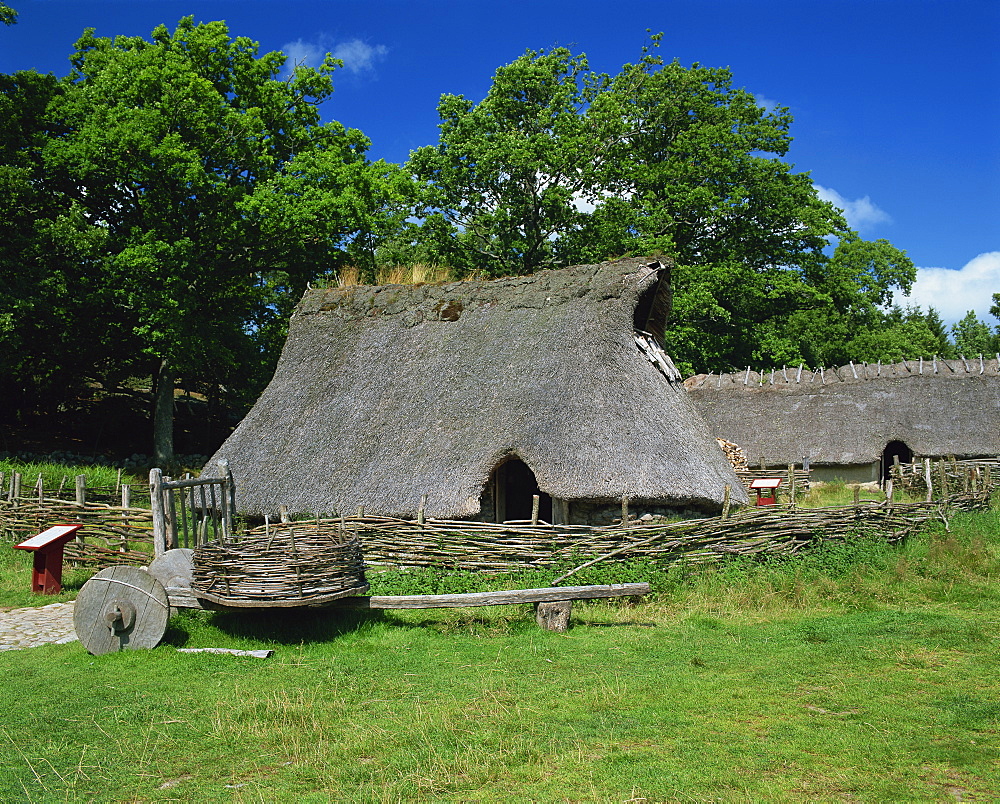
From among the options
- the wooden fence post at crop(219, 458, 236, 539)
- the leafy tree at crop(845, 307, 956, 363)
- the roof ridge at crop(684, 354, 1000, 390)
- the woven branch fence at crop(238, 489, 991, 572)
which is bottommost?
the woven branch fence at crop(238, 489, 991, 572)

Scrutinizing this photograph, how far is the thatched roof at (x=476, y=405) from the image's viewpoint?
41.5ft

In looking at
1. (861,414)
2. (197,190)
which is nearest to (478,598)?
(197,190)

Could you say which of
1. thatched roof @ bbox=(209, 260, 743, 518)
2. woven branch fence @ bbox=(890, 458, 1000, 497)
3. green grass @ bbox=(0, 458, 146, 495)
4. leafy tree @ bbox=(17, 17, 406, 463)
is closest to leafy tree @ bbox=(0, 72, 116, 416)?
leafy tree @ bbox=(17, 17, 406, 463)

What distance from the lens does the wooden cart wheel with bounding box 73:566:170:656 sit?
8.39 meters

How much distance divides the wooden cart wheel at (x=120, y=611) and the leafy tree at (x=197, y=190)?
14.6 m

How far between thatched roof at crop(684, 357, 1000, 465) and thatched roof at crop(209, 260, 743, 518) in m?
9.20

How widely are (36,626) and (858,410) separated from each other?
2296cm

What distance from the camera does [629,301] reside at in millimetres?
14781

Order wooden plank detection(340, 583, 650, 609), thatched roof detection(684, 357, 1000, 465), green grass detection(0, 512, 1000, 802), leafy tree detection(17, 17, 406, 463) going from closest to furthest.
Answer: green grass detection(0, 512, 1000, 802) < wooden plank detection(340, 583, 650, 609) < leafy tree detection(17, 17, 406, 463) < thatched roof detection(684, 357, 1000, 465)

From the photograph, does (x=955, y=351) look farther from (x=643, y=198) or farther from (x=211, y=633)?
(x=211, y=633)

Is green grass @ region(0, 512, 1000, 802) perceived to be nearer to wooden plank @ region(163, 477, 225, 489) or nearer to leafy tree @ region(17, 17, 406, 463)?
wooden plank @ region(163, 477, 225, 489)

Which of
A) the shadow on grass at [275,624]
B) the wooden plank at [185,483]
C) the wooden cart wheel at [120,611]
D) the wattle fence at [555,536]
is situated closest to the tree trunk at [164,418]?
the wattle fence at [555,536]

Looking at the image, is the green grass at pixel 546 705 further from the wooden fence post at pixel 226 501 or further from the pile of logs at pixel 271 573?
the wooden fence post at pixel 226 501

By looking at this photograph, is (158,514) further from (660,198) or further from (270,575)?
(660,198)
